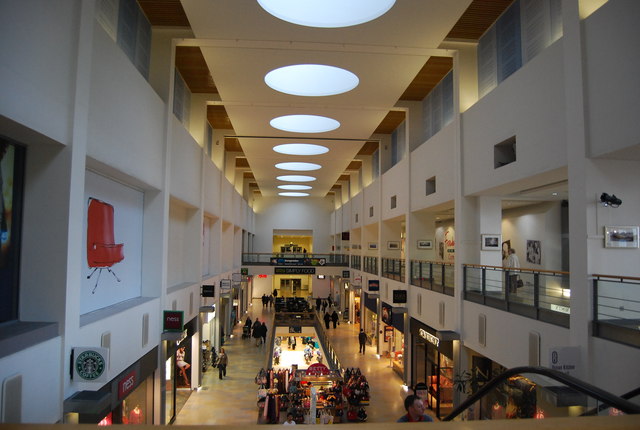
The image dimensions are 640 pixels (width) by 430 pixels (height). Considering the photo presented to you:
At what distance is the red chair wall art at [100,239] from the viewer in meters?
7.78

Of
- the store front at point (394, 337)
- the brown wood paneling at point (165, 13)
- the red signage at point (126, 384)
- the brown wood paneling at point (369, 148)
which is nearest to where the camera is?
the red signage at point (126, 384)

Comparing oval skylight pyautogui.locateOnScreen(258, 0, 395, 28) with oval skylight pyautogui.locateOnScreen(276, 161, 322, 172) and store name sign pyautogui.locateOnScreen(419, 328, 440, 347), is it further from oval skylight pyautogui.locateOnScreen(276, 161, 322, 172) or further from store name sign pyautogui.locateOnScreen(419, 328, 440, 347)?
oval skylight pyautogui.locateOnScreen(276, 161, 322, 172)

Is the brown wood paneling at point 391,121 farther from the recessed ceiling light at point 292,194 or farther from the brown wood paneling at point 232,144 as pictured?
the recessed ceiling light at point 292,194

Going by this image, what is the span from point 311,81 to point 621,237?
9.82 meters

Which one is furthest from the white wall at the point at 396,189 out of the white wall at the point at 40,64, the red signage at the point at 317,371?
the white wall at the point at 40,64

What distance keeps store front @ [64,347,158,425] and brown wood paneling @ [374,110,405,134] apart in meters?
12.1

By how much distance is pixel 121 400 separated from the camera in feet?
26.4

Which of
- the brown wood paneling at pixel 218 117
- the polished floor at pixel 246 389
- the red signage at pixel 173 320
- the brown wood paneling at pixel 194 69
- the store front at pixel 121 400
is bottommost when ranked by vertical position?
the polished floor at pixel 246 389

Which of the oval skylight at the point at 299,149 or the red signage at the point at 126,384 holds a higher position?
the oval skylight at the point at 299,149

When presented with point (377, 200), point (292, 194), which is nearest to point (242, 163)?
point (377, 200)

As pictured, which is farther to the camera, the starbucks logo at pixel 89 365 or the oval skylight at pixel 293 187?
the oval skylight at pixel 293 187

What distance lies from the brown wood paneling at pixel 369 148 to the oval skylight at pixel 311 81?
8929 mm

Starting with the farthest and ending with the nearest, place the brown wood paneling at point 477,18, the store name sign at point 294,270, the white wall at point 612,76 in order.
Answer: the store name sign at point 294,270
the brown wood paneling at point 477,18
the white wall at point 612,76

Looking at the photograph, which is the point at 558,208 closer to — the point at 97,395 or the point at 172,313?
the point at 172,313
